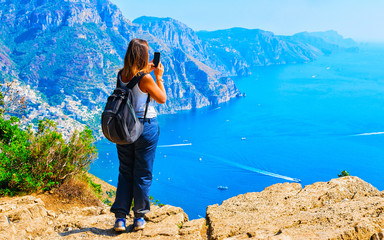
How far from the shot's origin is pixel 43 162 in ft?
13.7

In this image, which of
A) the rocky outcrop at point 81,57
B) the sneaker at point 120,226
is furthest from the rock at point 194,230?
the rocky outcrop at point 81,57

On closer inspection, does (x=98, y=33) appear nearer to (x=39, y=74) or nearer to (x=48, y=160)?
(x=39, y=74)

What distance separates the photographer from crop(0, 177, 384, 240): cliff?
7.82ft

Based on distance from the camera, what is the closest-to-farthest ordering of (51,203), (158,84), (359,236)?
(359,236), (158,84), (51,203)

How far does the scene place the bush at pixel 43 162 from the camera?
4.03 metres

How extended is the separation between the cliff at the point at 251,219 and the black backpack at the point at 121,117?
1038 millimetres

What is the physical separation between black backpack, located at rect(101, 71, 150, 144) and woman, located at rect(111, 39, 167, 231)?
0.08m

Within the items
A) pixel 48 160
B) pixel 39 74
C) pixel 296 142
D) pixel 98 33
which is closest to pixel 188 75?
pixel 98 33

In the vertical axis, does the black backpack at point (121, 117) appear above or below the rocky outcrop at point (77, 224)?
A: above

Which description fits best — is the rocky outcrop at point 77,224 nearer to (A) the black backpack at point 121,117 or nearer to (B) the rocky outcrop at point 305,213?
(B) the rocky outcrop at point 305,213

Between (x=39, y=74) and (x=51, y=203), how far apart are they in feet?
470

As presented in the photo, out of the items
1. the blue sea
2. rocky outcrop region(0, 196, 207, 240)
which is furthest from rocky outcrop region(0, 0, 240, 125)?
rocky outcrop region(0, 196, 207, 240)

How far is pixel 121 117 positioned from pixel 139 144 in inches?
14.9

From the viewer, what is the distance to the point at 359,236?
2.19 meters
